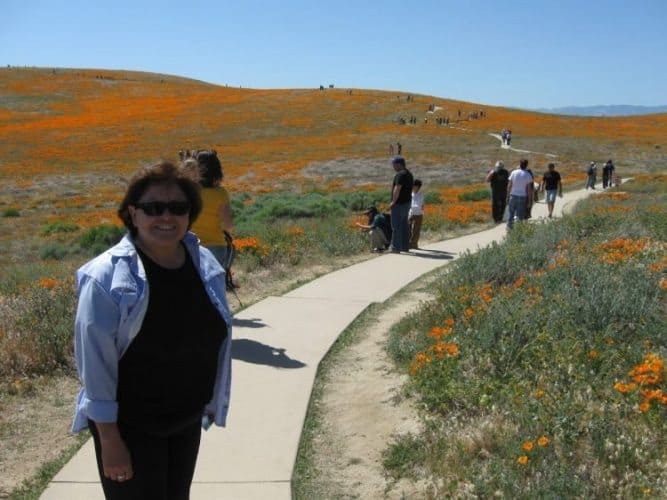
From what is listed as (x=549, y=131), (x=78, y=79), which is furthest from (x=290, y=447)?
(x=78, y=79)

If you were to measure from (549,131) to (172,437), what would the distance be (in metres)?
61.9

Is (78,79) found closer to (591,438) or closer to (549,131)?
(549,131)

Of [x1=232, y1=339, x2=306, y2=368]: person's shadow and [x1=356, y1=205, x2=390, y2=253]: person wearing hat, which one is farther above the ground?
[x1=356, y1=205, x2=390, y2=253]: person wearing hat

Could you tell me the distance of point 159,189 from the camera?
280 centimetres

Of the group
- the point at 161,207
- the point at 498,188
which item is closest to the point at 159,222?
the point at 161,207

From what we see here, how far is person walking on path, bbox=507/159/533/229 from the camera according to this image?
13.9 metres

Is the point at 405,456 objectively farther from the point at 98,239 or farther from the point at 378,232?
the point at 98,239

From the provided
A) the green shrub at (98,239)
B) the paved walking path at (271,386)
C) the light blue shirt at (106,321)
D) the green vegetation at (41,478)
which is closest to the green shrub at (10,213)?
the green shrub at (98,239)

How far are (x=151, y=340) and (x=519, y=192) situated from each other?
1221 centimetres

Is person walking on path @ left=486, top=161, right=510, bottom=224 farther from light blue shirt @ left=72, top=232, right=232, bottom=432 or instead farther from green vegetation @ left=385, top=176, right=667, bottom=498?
light blue shirt @ left=72, top=232, right=232, bottom=432

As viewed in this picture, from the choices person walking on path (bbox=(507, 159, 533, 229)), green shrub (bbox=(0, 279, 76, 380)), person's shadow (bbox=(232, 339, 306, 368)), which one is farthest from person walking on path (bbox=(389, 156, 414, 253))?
green shrub (bbox=(0, 279, 76, 380))

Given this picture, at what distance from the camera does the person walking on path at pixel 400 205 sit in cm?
1138

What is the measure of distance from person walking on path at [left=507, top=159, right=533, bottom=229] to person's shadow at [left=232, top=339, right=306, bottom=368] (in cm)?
838

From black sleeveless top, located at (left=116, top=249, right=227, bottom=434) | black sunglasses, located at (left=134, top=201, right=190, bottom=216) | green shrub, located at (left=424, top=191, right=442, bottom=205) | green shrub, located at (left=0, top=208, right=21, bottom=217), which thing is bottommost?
green shrub, located at (left=0, top=208, right=21, bottom=217)
